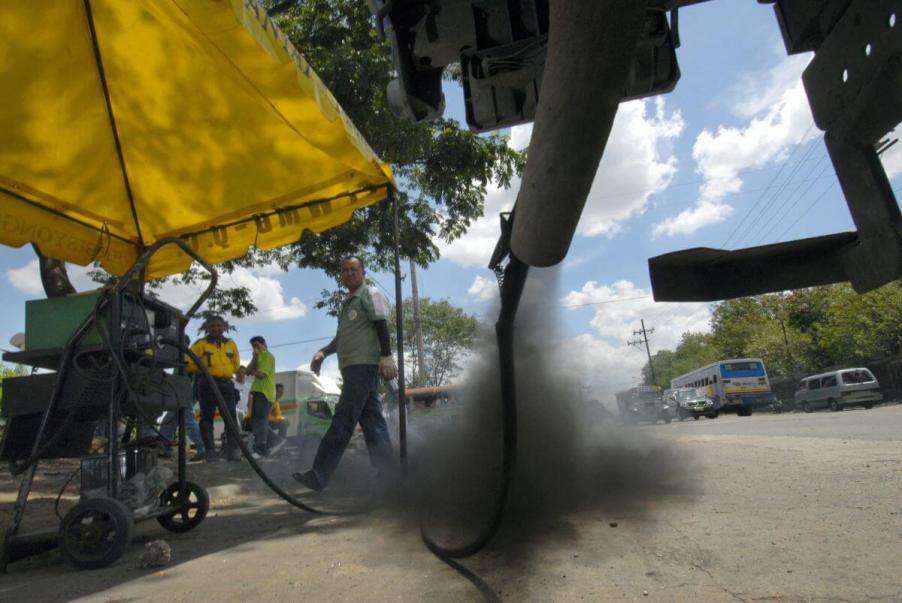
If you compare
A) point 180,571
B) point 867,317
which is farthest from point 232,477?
point 867,317

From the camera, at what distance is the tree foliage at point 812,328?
30.7 metres

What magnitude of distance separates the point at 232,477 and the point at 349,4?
248 inches

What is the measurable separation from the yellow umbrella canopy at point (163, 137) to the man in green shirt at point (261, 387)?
2.80 metres

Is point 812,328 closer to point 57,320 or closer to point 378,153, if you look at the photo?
point 378,153

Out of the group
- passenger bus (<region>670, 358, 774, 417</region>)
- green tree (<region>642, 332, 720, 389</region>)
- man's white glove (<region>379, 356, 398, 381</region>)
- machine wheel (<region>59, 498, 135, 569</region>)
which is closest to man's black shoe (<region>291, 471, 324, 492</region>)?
man's white glove (<region>379, 356, 398, 381</region>)

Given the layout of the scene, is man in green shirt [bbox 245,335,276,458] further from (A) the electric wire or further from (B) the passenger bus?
(B) the passenger bus

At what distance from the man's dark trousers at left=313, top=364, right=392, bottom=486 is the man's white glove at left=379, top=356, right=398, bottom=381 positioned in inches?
2.2

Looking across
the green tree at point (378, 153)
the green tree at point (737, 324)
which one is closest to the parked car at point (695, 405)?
the green tree at point (737, 324)

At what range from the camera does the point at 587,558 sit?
6.90ft

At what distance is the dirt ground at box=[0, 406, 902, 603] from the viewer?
179 cm

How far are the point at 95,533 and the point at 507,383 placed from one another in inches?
84.5

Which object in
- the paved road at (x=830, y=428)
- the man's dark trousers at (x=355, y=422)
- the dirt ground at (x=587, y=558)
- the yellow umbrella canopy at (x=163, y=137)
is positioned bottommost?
the dirt ground at (x=587, y=558)

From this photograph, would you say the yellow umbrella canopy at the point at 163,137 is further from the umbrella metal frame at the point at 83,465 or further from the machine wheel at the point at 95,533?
the machine wheel at the point at 95,533

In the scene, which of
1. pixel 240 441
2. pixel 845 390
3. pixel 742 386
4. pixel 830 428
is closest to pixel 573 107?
pixel 240 441
